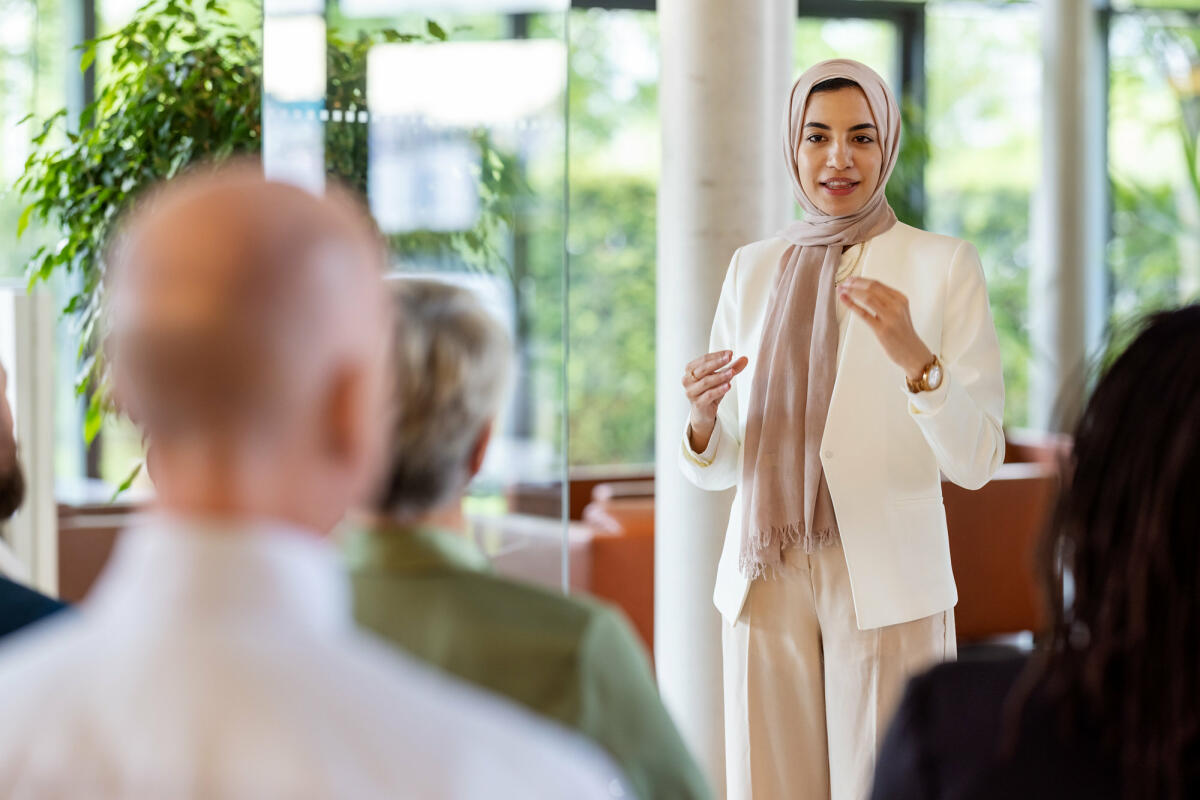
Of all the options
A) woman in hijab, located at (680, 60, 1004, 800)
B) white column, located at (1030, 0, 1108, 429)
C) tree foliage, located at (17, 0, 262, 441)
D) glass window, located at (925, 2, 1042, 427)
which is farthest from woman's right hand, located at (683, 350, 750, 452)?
glass window, located at (925, 2, 1042, 427)

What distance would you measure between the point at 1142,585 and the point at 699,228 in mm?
2390

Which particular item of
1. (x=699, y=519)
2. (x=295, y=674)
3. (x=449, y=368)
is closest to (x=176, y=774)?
(x=295, y=674)

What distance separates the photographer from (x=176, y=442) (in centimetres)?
70

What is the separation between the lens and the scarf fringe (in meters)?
2.37

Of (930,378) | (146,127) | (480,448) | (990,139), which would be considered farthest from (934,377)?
(990,139)

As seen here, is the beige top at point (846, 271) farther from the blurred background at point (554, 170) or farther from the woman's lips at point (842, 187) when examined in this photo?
the blurred background at point (554, 170)

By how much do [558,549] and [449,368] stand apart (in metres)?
1.90

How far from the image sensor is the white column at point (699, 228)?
3.28 metres

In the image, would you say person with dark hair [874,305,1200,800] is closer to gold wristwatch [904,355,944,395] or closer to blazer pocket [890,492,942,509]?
gold wristwatch [904,355,944,395]

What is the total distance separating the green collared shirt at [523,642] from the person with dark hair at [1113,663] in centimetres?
25

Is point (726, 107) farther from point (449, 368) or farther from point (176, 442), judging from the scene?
point (176, 442)

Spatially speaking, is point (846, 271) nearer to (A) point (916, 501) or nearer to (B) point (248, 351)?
(A) point (916, 501)

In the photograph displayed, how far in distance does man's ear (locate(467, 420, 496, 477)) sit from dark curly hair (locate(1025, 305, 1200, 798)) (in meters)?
0.54

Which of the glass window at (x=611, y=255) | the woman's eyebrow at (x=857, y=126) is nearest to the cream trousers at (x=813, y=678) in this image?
the woman's eyebrow at (x=857, y=126)
